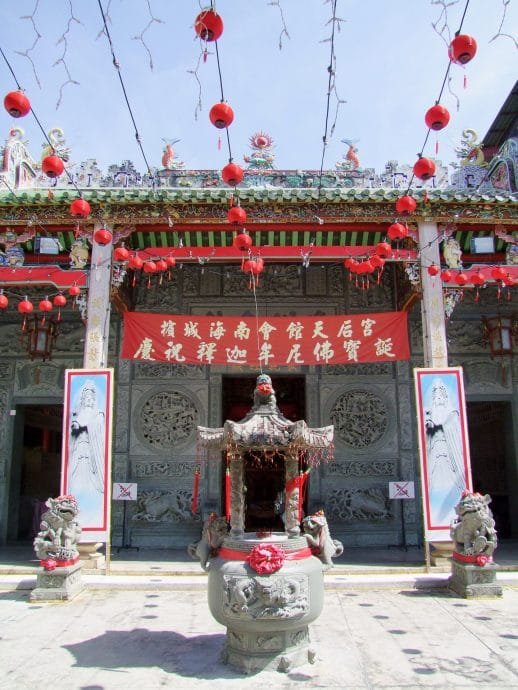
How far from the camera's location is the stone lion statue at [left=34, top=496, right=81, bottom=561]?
6672 mm

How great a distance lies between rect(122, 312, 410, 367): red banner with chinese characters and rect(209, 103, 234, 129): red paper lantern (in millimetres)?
4544

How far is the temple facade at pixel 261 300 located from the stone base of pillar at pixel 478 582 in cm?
304

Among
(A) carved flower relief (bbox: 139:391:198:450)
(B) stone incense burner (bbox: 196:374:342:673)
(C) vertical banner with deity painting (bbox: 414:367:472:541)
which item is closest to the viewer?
(B) stone incense burner (bbox: 196:374:342:673)

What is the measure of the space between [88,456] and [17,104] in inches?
196

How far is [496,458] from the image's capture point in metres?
11.7

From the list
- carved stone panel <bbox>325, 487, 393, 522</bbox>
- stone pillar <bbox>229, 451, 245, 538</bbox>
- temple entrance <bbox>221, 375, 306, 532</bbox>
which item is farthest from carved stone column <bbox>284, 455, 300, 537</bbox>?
temple entrance <bbox>221, 375, 306, 532</bbox>

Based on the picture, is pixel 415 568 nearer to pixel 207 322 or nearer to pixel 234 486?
pixel 234 486

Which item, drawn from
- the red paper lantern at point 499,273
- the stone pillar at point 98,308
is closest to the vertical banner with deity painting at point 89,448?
the stone pillar at point 98,308

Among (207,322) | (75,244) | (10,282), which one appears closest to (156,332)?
(207,322)

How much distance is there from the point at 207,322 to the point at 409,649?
5.33m

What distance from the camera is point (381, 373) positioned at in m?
10.3

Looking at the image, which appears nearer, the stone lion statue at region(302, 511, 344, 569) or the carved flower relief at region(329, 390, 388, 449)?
the stone lion statue at region(302, 511, 344, 569)

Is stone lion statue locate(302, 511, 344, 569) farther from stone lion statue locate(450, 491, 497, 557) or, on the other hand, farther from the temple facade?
the temple facade

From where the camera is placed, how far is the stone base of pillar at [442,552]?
750cm
